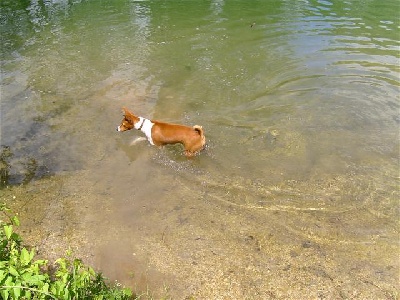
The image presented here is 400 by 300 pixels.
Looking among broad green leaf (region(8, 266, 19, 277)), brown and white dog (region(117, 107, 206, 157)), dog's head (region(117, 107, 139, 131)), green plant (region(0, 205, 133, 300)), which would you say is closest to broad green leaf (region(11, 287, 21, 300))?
green plant (region(0, 205, 133, 300))

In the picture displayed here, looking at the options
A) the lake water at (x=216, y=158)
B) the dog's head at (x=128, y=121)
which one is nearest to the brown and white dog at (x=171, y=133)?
the dog's head at (x=128, y=121)

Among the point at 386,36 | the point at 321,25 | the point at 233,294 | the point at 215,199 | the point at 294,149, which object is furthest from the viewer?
the point at 321,25

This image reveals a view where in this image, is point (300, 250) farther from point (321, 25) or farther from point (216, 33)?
point (321, 25)

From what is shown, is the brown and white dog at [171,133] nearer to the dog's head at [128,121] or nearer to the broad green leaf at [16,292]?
the dog's head at [128,121]

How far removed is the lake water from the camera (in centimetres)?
440

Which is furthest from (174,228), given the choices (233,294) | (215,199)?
(233,294)

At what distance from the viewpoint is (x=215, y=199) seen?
17.6 feet

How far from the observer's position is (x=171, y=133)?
19.8 ft

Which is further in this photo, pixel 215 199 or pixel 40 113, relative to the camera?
pixel 40 113

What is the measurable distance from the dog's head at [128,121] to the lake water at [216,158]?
0.32m

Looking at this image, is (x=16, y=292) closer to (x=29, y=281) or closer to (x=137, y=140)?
(x=29, y=281)

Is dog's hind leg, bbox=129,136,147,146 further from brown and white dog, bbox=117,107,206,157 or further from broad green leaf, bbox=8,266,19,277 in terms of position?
broad green leaf, bbox=8,266,19,277

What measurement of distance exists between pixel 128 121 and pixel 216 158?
5.52 ft

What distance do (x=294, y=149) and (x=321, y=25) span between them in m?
7.44
